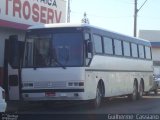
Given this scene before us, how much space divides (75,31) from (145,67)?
33.3 ft

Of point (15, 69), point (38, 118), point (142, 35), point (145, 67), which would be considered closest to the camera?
point (38, 118)

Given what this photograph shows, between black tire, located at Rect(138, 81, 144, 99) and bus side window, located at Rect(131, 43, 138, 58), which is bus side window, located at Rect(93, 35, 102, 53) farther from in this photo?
black tire, located at Rect(138, 81, 144, 99)

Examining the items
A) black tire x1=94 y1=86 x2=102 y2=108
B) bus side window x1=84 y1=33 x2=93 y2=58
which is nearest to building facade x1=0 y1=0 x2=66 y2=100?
bus side window x1=84 y1=33 x2=93 y2=58

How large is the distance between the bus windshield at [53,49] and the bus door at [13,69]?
0.40 m

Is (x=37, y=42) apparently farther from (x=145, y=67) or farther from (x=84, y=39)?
(x=145, y=67)

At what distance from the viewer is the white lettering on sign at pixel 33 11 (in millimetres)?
24170

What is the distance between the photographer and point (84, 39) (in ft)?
65.6

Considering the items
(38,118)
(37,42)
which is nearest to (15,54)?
(37,42)

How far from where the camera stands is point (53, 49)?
2020 cm

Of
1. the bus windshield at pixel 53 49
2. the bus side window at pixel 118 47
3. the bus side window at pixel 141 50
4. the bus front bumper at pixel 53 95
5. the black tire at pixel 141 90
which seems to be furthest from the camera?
the bus side window at pixel 141 50

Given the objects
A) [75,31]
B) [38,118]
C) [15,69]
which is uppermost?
[75,31]

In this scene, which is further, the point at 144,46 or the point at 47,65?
the point at 144,46

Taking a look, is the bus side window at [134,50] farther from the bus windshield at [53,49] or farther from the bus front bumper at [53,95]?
the bus front bumper at [53,95]

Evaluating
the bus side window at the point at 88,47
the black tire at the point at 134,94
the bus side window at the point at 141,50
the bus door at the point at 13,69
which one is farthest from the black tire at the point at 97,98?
the bus side window at the point at 141,50
